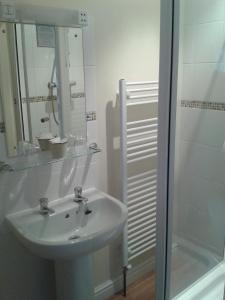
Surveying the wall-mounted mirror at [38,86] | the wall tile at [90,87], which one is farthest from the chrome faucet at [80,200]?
the wall tile at [90,87]

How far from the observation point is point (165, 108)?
1.07 meters

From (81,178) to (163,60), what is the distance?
3.33 feet

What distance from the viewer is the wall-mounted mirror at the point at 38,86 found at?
1467mm

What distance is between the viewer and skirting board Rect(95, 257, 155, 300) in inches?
85.2

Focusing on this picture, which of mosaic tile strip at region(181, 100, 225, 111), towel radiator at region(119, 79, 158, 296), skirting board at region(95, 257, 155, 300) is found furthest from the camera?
skirting board at region(95, 257, 155, 300)

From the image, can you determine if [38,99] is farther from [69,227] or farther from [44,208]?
[69,227]

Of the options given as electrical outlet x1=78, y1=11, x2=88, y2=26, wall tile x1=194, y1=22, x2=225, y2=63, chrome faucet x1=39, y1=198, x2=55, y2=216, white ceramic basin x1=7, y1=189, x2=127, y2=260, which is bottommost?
white ceramic basin x1=7, y1=189, x2=127, y2=260

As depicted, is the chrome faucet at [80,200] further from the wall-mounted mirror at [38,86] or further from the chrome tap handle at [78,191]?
the wall-mounted mirror at [38,86]

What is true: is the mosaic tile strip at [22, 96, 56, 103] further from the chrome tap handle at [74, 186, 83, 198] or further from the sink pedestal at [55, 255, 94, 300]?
the sink pedestal at [55, 255, 94, 300]

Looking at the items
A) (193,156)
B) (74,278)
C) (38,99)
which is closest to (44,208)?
(74,278)

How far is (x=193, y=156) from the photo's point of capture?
1623 mm

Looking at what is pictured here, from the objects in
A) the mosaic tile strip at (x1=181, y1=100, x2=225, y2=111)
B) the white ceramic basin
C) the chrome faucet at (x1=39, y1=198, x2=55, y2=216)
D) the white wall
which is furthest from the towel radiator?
the chrome faucet at (x1=39, y1=198, x2=55, y2=216)

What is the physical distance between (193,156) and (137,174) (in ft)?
2.10

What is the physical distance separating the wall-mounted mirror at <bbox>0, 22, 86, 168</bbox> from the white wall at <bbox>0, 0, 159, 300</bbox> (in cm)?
10
